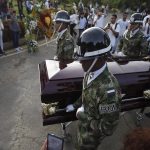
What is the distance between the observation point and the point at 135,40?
539cm

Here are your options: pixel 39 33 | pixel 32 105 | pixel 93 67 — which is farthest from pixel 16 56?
pixel 93 67

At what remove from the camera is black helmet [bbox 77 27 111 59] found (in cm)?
274

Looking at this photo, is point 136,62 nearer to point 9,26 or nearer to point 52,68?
point 52,68

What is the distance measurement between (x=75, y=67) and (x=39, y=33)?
7797mm

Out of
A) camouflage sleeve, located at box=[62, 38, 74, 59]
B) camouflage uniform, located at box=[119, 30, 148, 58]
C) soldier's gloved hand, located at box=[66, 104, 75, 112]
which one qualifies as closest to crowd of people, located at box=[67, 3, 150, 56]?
camouflage uniform, located at box=[119, 30, 148, 58]

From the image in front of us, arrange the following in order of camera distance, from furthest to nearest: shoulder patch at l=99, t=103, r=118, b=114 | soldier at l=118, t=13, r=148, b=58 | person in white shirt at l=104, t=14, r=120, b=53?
person in white shirt at l=104, t=14, r=120, b=53 < soldier at l=118, t=13, r=148, b=58 < shoulder patch at l=99, t=103, r=118, b=114

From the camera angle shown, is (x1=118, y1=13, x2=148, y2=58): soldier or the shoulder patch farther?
(x1=118, y1=13, x2=148, y2=58): soldier

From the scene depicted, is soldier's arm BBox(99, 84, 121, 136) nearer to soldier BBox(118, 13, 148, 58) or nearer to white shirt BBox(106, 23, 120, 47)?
soldier BBox(118, 13, 148, 58)

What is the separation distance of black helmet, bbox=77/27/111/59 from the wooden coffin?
109 centimetres

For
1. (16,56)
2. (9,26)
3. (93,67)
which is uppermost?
(93,67)

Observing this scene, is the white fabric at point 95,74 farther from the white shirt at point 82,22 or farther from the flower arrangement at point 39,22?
the white shirt at point 82,22

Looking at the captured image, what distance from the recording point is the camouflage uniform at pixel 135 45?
535 cm

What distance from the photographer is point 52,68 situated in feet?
13.6

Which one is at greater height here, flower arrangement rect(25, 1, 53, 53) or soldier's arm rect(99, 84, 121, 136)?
soldier's arm rect(99, 84, 121, 136)
